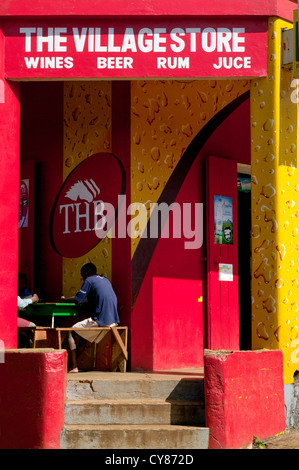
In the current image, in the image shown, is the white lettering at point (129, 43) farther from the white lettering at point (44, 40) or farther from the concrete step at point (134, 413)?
the concrete step at point (134, 413)

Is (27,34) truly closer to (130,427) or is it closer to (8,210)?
(8,210)

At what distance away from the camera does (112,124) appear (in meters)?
9.50

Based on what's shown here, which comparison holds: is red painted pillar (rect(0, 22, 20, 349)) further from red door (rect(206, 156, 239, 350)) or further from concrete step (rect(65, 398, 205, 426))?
red door (rect(206, 156, 239, 350))

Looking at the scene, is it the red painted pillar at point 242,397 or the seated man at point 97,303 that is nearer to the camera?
the red painted pillar at point 242,397

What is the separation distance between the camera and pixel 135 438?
7230 mm

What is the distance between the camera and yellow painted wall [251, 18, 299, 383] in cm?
798

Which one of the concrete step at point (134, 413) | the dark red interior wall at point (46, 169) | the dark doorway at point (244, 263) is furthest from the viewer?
the dark doorway at point (244, 263)

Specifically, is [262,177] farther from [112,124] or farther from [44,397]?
[44,397]

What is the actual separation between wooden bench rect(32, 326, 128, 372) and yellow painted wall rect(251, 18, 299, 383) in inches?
63.8

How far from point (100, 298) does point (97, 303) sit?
0.07 meters

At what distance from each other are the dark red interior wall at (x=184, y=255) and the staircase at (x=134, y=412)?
2.62 ft

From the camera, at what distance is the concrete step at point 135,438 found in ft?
23.6

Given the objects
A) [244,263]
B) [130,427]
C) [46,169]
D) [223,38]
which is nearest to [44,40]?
[223,38]

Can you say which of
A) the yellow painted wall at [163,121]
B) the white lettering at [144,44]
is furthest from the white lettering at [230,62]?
the yellow painted wall at [163,121]
